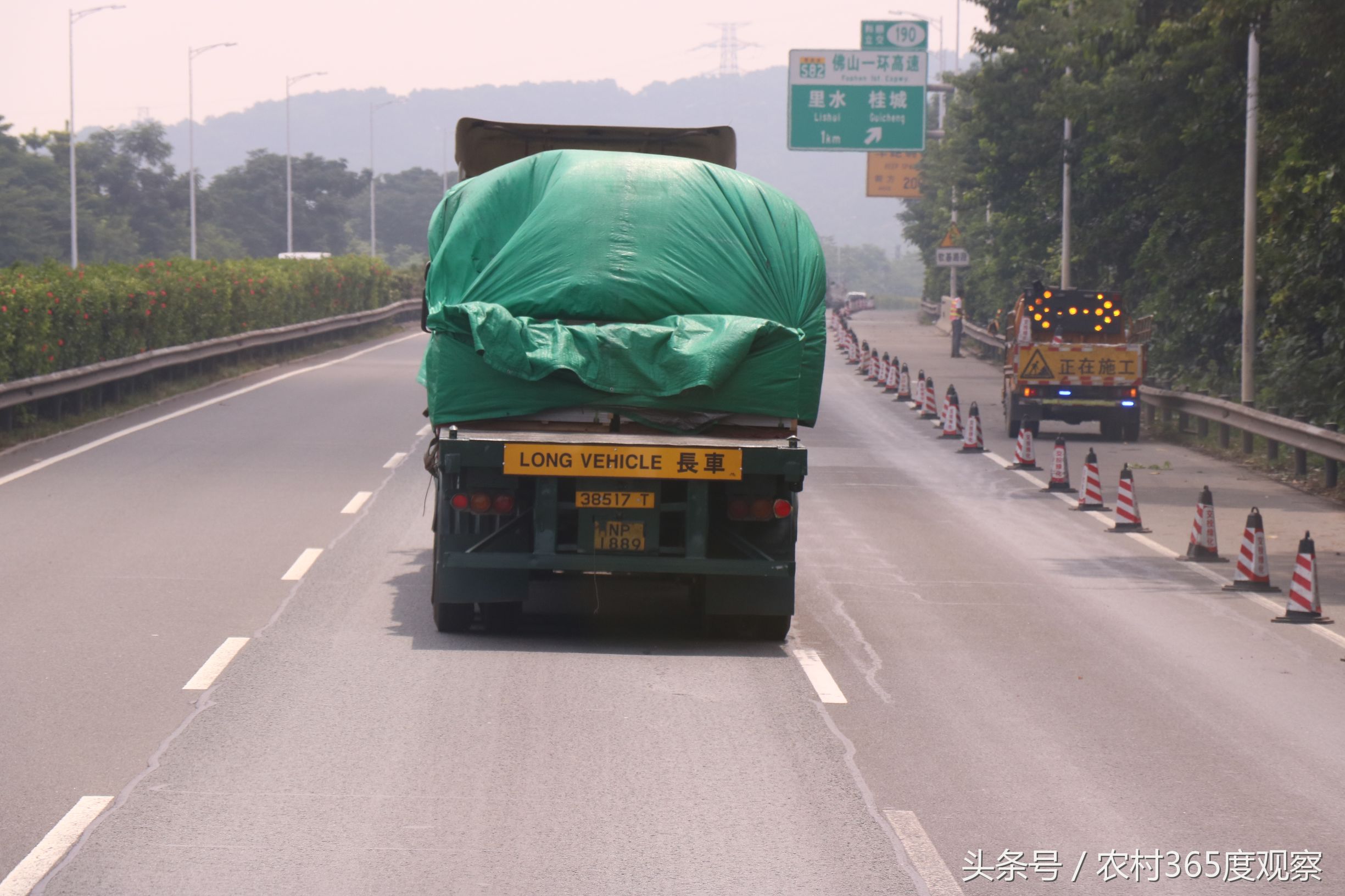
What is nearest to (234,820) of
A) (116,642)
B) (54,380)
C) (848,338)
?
(116,642)

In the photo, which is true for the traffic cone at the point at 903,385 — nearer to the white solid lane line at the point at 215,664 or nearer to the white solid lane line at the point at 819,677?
the white solid lane line at the point at 819,677

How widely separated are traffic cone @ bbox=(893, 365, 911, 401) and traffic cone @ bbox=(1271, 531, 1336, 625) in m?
22.3

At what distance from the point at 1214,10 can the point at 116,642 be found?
14.1 metres

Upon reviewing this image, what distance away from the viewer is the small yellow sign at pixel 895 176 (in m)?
80.8

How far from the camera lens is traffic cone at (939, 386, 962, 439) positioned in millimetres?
28547

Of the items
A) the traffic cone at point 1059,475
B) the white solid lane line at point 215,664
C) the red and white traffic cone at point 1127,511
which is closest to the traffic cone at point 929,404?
the traffic cone at point 1059,475

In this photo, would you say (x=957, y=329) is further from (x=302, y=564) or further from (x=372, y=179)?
(x=372, y=179)

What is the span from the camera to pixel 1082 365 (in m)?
28.2

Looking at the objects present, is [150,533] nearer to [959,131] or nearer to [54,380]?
[54,380]

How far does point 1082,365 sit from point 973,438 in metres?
2.86

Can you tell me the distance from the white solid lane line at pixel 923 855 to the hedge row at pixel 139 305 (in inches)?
710

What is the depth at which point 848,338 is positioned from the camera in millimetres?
50438

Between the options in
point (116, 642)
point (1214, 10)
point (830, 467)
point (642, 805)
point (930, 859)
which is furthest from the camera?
point (830, 467)

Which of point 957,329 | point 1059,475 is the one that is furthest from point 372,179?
point 1059,475
